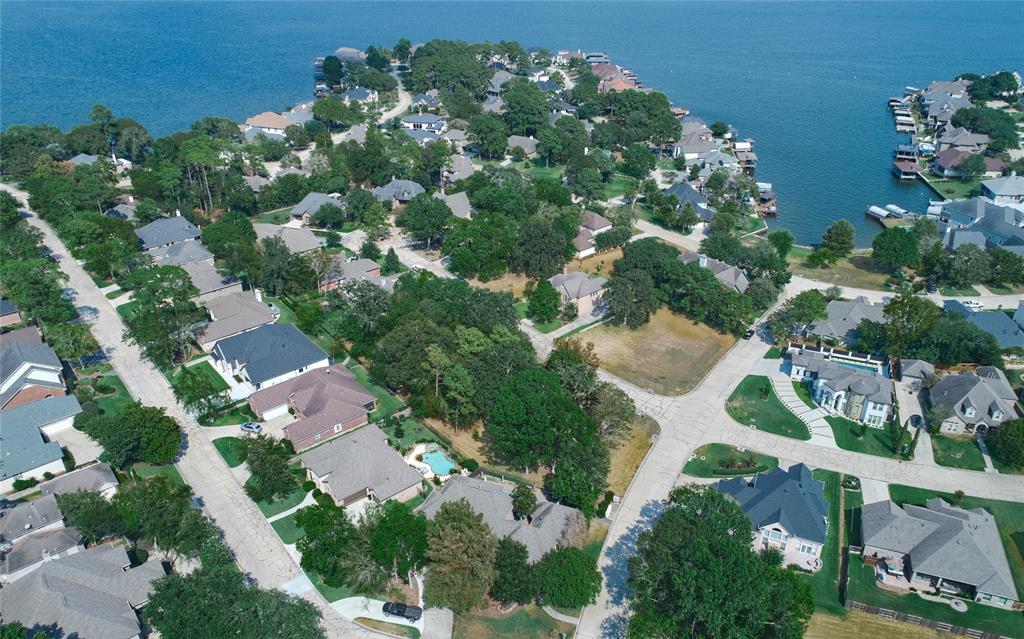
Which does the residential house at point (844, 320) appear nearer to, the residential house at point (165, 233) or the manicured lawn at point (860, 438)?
the manicured lawn at point (860, 438)

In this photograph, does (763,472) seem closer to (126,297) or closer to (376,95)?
(126,297)

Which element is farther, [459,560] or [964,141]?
[964,141]

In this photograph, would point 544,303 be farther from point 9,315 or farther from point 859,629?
point 9,315

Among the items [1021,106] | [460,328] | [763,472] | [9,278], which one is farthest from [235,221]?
[1021,106]

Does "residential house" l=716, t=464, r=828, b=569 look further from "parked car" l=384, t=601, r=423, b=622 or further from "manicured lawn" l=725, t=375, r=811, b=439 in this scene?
"parked car" l=384, t=601, r=423, b=622

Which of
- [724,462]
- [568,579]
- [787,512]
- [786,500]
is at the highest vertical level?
[786,500]

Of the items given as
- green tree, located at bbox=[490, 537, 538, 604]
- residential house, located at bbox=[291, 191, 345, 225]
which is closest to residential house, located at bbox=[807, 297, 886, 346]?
green tree, located at bbox=[490, 537, 538, 604]

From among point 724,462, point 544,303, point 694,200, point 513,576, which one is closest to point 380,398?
point 544,303
